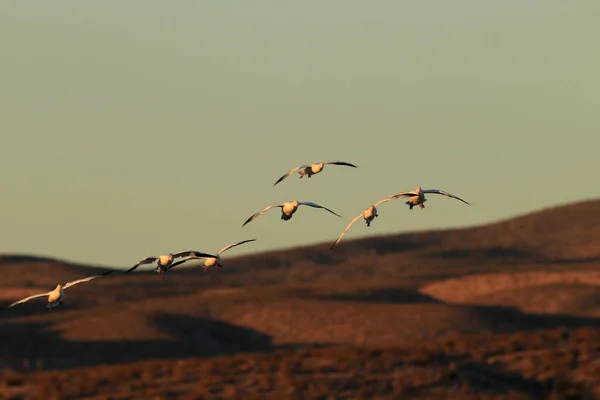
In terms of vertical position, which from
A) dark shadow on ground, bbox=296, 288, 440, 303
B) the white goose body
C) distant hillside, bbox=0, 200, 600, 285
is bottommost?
the white goose body

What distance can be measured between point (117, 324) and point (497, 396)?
4373 centimetres

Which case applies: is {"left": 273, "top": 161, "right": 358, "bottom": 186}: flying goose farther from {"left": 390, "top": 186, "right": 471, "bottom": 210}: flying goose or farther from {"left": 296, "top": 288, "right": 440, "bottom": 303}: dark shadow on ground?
{"left": 296, "top": 288, "right": 440, "bottom": 303}: dark shadow on ground

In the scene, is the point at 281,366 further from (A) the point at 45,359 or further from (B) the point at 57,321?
(B) the point at 57,321

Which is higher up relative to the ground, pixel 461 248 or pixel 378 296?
pixel 461 248

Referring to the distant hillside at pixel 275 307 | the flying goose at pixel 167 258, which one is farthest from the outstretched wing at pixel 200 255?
the distant hillside at pixel 275 307

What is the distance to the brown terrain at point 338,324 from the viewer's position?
43281mm

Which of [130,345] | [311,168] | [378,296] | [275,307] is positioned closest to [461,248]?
[378,296]

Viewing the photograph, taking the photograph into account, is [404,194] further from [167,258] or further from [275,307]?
[275,307]

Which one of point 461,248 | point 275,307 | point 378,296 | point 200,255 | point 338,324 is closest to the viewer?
point 200,255

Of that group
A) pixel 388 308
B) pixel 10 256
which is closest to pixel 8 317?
pixel 388 308

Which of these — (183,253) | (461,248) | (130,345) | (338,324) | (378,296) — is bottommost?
(130,345)

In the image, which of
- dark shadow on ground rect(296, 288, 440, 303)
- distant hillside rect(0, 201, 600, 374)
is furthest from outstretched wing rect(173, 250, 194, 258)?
dark shadow on ground rect(296, 288, 440, 303)

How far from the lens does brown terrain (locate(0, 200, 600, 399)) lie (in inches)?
1704

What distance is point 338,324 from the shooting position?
80.9 metres
